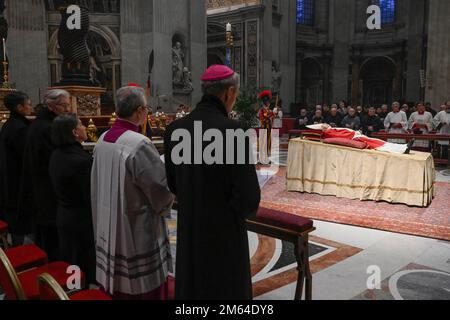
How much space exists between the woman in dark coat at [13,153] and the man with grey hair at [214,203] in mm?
2302

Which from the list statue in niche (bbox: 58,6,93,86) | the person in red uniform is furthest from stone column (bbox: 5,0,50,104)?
the person in red uniform

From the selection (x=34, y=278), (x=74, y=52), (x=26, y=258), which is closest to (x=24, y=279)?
(x=34, y=278)

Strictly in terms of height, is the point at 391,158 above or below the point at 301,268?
above

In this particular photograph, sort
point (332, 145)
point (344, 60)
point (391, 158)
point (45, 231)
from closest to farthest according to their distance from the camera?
1. point (45, 231)
2. point (391, 158)
3. point (332, 145)
4. point (344, 60)

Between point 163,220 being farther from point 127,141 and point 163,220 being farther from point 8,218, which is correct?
point 8,218

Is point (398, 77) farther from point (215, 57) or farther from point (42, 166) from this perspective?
point (42, 166)

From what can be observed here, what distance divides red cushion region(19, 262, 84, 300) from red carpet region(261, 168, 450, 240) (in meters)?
3.94

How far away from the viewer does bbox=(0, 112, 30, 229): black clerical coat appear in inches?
158

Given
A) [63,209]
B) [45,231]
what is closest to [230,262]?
[63,209]

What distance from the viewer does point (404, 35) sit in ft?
74.7

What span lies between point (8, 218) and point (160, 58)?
499 inches

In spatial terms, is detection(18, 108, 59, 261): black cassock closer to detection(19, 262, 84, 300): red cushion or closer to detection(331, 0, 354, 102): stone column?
detection(19, 262, 84, 300): red cushion

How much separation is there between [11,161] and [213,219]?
8.99 feet

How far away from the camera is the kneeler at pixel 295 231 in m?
3.06
